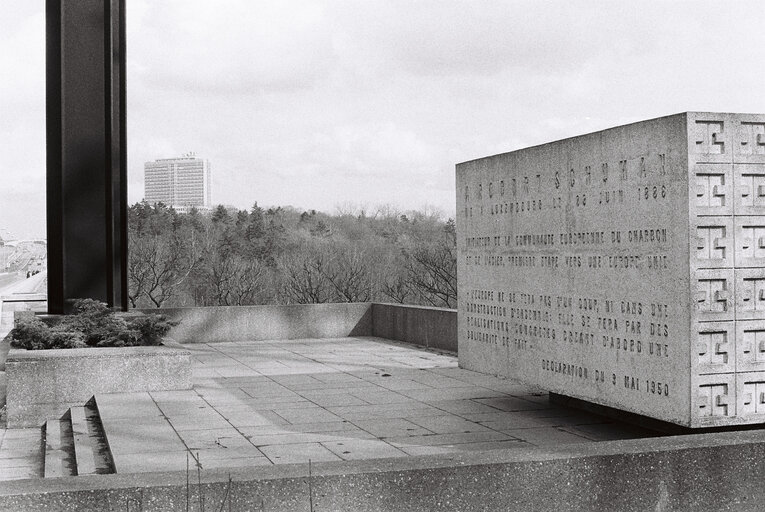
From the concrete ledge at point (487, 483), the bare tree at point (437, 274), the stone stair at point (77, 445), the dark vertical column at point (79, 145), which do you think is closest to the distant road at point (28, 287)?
the bare tree at point (437, 274)

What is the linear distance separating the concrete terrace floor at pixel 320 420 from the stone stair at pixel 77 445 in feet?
0.48

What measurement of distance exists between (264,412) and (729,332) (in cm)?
478

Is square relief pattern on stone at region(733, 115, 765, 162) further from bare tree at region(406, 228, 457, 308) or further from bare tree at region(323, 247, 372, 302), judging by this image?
bare tree at region(323, 247, 372, 302)

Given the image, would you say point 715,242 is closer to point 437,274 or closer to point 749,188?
point 749,188

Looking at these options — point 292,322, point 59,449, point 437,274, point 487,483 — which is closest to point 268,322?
point 292,322

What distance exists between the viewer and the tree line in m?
50.8

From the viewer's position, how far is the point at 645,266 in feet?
25.0

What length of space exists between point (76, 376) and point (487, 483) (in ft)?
25.2

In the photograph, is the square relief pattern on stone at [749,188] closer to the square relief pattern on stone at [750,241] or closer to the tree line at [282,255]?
the square relief pattern on stone at [750,241]

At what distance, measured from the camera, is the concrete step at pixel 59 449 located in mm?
8234

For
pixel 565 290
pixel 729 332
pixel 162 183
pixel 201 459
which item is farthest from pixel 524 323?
pixel 162 183

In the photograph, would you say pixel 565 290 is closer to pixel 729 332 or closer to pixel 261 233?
pixel 729 332

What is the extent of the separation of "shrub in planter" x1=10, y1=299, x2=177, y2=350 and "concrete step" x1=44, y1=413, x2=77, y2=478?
1.46 metres

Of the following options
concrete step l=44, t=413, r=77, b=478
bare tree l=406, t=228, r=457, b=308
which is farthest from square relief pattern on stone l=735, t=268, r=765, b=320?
bare tree l=406, t=228, r=457, b=308
